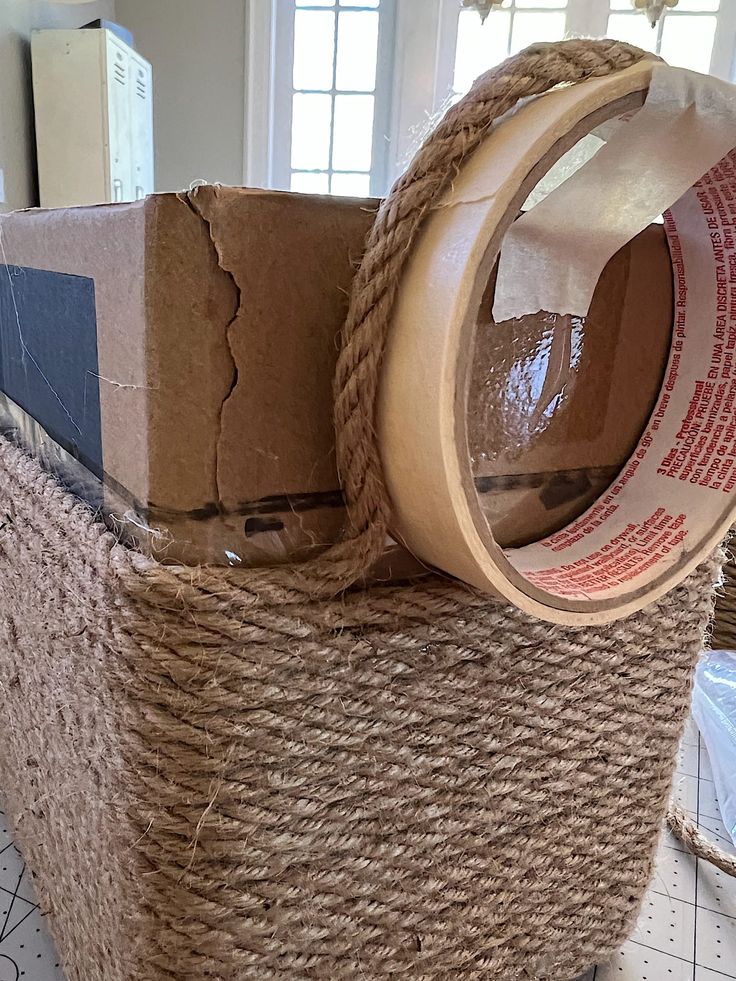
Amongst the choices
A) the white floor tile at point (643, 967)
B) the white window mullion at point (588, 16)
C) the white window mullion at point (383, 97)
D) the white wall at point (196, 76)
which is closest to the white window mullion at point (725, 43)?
the white window mullion at point (588, 16)

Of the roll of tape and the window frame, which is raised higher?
the window frame

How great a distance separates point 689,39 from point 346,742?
3.02 m

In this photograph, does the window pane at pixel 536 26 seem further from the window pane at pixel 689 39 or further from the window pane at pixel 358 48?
the window pane at pixel 358 48

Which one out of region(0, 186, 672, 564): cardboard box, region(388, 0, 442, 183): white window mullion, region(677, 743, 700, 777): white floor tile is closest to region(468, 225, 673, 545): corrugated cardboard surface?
region(0, 186, 672, 564): cardboard box

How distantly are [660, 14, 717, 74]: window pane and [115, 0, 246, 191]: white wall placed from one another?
1.52 m

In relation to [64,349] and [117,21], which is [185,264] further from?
[117,21]

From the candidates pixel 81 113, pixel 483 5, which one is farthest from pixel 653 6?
pixel 81 113

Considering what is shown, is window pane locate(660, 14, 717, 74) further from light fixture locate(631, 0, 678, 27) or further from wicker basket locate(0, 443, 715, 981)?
wicker basket locate(0, 443, 715, 981)

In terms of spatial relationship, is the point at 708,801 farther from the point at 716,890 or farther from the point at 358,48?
the point at 358,48

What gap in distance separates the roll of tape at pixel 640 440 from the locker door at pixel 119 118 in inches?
89.1

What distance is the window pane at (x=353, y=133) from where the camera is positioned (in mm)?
2924

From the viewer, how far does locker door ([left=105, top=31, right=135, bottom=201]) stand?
2.37 metres

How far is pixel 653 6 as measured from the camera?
2576mm

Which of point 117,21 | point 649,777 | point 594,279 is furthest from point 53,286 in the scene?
point 117,21
